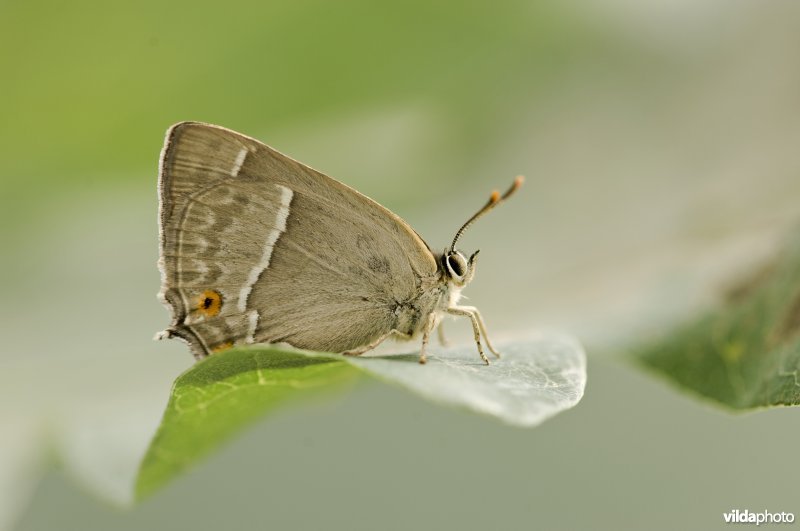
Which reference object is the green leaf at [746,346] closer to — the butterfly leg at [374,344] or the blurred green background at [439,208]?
the blurred green background at [439,208]

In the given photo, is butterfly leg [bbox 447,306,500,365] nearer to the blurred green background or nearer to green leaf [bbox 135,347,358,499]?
the blurred green background

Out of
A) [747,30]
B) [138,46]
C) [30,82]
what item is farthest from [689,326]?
[30,82]

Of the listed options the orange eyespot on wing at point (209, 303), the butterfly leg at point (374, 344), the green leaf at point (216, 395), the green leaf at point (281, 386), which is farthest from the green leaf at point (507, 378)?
the orange eyespot on wing at point (209, 303)

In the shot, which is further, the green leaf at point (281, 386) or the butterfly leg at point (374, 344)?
the butterfly leg at point (374, 344)

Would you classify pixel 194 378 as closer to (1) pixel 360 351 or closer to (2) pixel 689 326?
(1) pixel 360 351

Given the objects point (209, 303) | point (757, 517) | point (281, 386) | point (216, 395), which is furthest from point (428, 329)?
point (757, 517)
